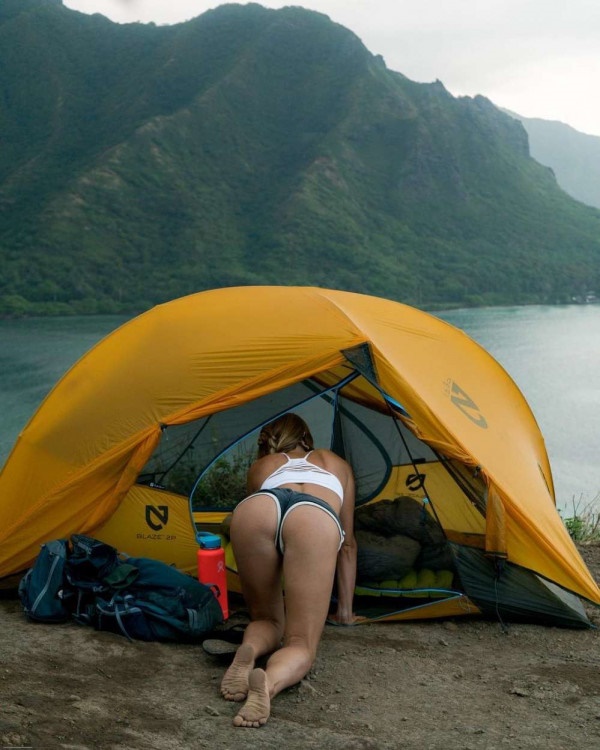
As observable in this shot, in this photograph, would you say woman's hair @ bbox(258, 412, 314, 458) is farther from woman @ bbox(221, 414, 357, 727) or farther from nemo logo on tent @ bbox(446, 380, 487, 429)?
nemo logo on tent @ bbox(446, 380, 487, 429)

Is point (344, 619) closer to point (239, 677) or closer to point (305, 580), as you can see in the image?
point (305, 580)

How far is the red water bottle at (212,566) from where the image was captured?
4.25 meters

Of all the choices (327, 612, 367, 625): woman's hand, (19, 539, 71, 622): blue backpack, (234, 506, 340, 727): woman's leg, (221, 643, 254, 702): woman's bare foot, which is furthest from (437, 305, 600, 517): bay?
(221, 643, 254, 702): woman's bare foot

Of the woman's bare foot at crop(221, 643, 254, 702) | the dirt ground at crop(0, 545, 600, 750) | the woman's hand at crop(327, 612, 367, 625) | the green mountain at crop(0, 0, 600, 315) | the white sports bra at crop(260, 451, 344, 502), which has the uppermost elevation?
the green mountain at crop(0, 0, 600, 315)

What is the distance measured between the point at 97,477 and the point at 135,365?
661 mm

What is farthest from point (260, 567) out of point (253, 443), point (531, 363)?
point (531, 363)

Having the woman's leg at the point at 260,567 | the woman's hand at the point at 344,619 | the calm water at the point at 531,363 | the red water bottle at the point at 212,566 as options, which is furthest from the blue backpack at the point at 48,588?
the calm water at the point at 531,363

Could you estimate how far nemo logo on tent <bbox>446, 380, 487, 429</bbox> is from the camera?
478 centimetres

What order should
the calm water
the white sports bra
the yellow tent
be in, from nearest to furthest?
the white sports bra
the yellow tent
the calm water

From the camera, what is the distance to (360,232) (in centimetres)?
6912

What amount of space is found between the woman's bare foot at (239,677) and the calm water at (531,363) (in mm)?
21805

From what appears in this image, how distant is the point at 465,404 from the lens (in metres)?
4.88

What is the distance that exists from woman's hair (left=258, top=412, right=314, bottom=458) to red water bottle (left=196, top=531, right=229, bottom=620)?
55 centimetres

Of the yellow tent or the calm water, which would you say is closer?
the yellow tent
